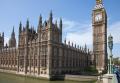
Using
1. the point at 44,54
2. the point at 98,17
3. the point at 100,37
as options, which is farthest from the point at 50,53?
the point at 98,17

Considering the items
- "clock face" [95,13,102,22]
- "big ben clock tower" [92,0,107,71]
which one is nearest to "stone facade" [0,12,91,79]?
"big ben clock tower" [92,0,107,71]

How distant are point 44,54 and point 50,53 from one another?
3.63 m

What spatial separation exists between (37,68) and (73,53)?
1982 cm

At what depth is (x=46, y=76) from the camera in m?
62.6

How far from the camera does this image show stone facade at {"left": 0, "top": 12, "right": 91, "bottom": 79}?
64.7m

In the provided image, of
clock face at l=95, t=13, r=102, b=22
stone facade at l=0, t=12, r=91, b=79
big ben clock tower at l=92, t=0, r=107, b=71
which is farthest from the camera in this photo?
clock face at l=95, t=13, r=102, b=22

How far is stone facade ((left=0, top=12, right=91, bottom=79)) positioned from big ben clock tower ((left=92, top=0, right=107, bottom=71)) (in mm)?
10912

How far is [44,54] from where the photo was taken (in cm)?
6656

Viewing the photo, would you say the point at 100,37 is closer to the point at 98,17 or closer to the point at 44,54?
the point at 98,17

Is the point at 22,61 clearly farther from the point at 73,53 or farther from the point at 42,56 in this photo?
the point at 73,53

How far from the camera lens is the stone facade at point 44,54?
212 feet

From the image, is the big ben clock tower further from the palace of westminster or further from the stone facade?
the stone facade

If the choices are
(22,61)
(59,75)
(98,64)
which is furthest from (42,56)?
(98,64)

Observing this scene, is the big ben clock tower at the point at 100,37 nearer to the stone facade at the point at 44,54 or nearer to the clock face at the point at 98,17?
the clock face at the point at 98,17
